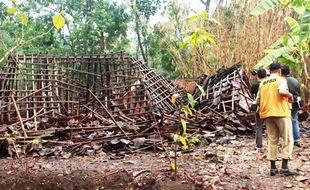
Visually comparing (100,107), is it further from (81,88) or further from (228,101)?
(228,101)

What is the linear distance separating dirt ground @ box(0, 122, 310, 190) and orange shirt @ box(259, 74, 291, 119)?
83cm

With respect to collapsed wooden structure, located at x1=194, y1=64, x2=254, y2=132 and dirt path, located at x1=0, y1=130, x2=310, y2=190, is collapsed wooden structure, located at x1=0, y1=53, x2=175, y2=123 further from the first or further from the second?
dirt path, located at x1=0, y1=130, x2=310, y2=190

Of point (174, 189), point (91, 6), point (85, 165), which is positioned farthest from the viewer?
point (91, 6)

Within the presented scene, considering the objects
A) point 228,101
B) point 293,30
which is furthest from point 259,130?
point 228,101

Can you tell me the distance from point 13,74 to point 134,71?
9.97 ft

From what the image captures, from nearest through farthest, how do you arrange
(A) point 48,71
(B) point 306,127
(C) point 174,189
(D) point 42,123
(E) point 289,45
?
(C) point 174,189 → (E) point 289,45 → (D) point 42,123 → (B) point 306,127 → (A) point 48,71

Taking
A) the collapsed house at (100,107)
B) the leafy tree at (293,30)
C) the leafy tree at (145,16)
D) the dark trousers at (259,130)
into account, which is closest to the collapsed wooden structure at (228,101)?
the collapsed house at (100,107)

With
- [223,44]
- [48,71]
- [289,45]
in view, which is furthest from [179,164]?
[223,44]

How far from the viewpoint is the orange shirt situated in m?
4.90

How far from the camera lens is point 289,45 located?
6738 millimetres

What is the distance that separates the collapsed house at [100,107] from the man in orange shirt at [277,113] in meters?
1.29

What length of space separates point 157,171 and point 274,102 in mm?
1834

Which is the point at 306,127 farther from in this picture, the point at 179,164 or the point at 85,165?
the point at 85,165

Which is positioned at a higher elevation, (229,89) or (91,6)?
(91,6)
